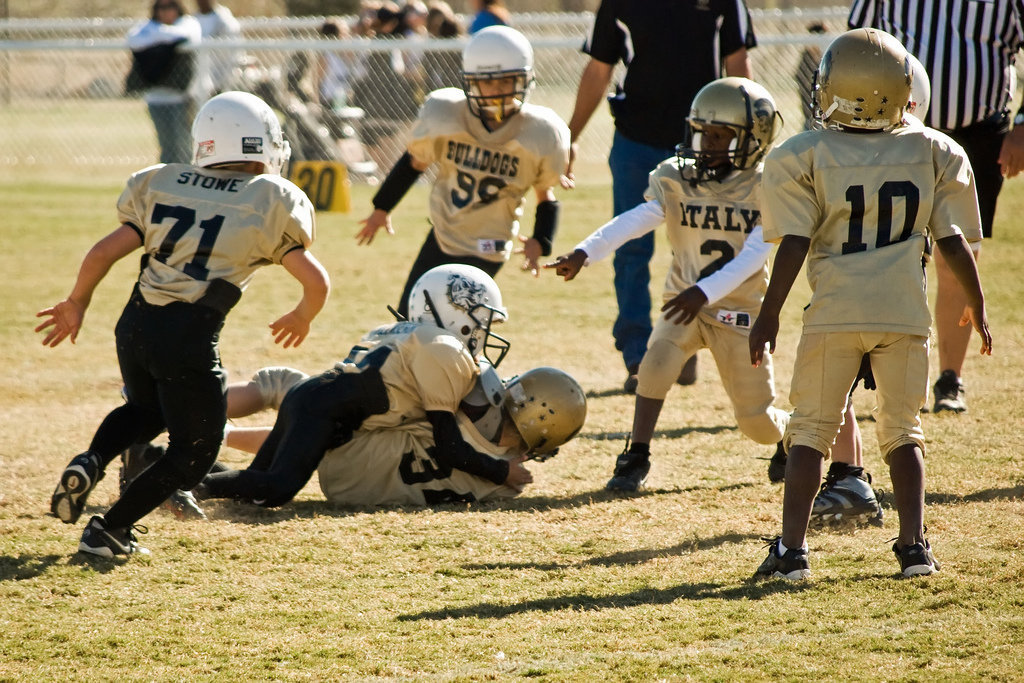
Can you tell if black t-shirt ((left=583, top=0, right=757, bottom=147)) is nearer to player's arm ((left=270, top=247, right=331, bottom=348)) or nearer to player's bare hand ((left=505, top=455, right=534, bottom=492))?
player's bare hand ((left=505, top=455, right=534, bottom=492))

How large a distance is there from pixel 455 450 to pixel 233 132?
1.40 m

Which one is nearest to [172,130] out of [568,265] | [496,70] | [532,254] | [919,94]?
[496,70]

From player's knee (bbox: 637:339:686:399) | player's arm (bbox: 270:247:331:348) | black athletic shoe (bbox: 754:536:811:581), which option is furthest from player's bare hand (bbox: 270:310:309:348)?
black athletic shoe (bbox: 754:536:811:581)

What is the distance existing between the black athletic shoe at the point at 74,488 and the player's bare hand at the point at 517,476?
153cm

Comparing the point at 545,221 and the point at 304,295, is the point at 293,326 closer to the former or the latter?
the point at 304,295

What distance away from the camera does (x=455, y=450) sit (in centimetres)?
448

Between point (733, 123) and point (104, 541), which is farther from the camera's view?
point (733, 123)

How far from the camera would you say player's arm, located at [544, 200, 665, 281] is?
4.35m

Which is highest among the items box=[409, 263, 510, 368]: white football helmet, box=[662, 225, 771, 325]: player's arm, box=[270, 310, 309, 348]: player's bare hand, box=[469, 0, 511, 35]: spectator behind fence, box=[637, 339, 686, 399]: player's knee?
box=[469, 0, 511, 35]: spectator behind fence

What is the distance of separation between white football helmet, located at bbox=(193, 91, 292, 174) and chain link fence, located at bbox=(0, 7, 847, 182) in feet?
28.8

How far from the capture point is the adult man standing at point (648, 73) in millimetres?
6430

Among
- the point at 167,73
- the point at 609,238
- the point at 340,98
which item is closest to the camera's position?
the point at 609,238

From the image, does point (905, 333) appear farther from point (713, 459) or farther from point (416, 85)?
point (416, 85)

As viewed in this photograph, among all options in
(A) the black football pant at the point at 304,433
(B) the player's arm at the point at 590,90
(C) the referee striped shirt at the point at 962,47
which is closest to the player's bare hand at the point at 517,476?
(A) the black football pant at the point at 304,433
